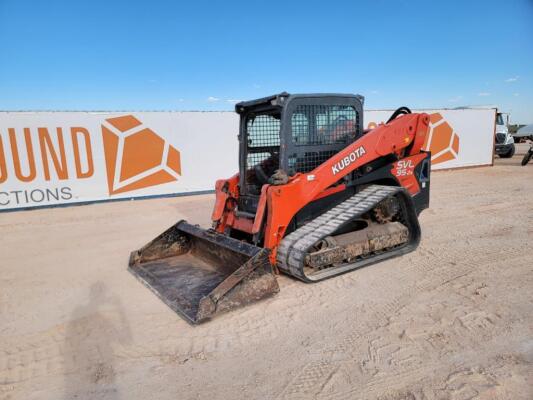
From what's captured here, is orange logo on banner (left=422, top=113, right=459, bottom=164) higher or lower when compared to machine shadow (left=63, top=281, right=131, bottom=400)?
higher

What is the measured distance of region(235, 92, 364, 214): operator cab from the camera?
4.25 meters

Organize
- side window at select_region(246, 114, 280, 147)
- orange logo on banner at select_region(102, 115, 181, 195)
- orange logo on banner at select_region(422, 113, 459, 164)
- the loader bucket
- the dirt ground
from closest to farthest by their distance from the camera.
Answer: the dirt ground
the loader bucket
side window at select_region(246, 114, 280, 147)
orange logo on banner at select_region(102, 115, 181, 195)
orange logo on banner at select_region(422, 113, 459, 164)

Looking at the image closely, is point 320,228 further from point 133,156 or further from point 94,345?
point 133,156

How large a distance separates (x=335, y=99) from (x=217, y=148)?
6484 mm

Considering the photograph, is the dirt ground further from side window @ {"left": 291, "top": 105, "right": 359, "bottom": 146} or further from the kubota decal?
side window @ {"left": 291, "top": 105, "right": 359, "bottom": 146}

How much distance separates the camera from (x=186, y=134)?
1023 cm

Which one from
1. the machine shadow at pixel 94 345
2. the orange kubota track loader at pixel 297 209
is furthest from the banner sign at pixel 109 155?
the machine shadow at pixel 94 345

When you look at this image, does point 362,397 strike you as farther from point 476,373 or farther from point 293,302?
point 293,302

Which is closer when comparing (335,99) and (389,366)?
(389,366)

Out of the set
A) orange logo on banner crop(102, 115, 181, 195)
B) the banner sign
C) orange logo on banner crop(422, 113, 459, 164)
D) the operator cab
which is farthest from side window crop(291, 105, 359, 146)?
orange logo on banner crop(422, 113, 459, 164)

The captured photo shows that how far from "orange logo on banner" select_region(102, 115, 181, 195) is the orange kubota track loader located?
5.43m

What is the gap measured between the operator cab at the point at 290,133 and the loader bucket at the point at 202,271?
73 centimetres

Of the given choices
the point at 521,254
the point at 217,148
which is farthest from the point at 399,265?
the point at 217,148

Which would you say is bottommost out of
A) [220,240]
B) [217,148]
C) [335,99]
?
[220,240]
